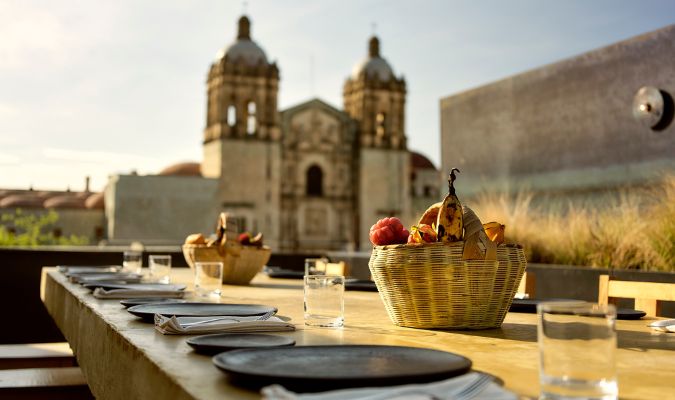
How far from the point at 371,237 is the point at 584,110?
760 cm

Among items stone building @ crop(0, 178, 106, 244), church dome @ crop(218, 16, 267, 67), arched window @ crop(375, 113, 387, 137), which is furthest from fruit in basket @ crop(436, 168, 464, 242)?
arched window @ crop(375, 113, 387, 137)

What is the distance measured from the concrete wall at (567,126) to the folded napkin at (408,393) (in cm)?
722

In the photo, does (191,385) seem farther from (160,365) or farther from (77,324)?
(77,324)

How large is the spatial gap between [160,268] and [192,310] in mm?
1397

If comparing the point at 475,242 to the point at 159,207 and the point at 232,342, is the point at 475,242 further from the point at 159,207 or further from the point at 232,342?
the point at 159,207

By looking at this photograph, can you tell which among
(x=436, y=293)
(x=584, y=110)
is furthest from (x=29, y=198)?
(x=436, y=293)

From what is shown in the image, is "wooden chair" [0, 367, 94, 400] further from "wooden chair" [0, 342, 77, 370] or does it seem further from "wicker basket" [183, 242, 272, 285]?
"wicker basket" [183, 242, 272, 285]

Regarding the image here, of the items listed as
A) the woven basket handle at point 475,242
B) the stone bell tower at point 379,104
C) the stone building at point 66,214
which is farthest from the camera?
the stone bell tower at point 379,104

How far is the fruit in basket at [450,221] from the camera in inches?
69.2

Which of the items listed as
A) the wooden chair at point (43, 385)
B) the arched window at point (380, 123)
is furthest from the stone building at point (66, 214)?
the wooden chair at point (43, 385)

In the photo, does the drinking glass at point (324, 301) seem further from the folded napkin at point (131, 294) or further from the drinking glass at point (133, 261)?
the drinking glass at point (133, 261)

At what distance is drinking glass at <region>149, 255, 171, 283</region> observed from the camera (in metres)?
3.33

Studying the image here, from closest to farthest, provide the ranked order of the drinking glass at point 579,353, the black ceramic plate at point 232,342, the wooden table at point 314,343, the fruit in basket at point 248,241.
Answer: the drinking glass at point 579,353
the wooden table at point 314,343
the black ceramic plate at point 232,342
the fruit in basket at point 248,241

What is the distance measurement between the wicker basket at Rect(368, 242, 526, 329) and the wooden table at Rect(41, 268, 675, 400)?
0.04 m
